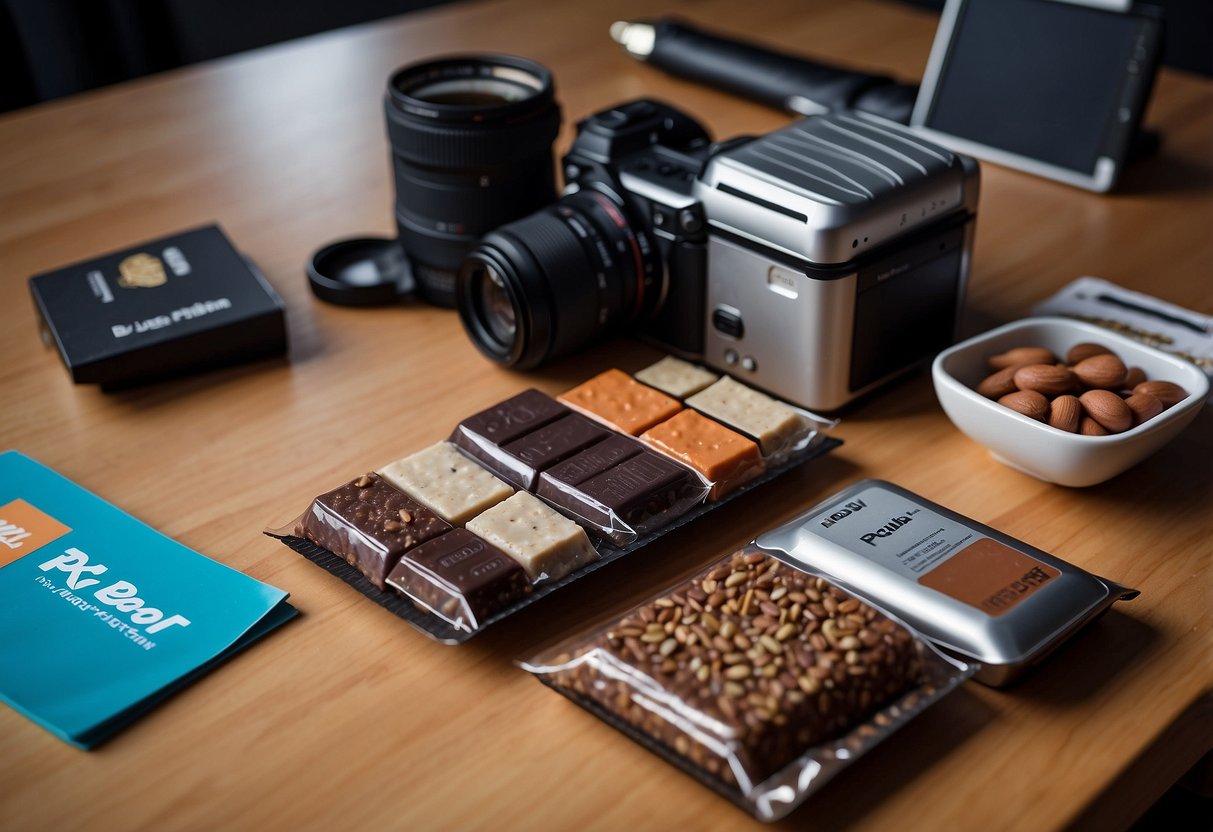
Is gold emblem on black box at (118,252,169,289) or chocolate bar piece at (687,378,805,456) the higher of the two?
gold emblem on black box at (118,252,169,289)

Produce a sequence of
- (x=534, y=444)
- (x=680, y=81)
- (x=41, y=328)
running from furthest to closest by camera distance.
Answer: (x=680, y=81) → (x=41, y=328) → (x=534, y=444)

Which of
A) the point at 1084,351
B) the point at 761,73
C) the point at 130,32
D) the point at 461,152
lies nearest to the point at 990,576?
the point at 1084,351

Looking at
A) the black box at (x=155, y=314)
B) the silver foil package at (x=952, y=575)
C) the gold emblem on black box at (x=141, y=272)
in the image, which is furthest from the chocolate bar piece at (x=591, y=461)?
the gold emblem on black box at (x=141, y=272)

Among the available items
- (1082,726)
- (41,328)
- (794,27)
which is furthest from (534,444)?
(794,27)

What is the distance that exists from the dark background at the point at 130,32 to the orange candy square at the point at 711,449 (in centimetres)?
142

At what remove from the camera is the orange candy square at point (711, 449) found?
0.84 m

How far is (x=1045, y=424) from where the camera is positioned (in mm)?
833

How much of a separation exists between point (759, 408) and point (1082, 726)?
0.32 meters

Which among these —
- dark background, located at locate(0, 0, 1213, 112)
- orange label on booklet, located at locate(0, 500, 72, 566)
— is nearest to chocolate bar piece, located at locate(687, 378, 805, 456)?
orange label on booklet, located at locate(0, 500, 72, 566)

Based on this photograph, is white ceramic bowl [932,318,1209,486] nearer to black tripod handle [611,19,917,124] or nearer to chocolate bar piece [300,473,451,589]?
chocolate bar piece [300,473,451,589]

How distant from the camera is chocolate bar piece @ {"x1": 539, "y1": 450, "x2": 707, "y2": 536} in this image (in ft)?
2.62

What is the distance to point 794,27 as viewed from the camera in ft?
5.52

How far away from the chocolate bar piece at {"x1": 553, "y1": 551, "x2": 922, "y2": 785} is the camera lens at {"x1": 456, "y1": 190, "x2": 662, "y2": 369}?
30 cm

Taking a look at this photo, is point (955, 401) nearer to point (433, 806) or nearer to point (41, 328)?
point (433, 806)
